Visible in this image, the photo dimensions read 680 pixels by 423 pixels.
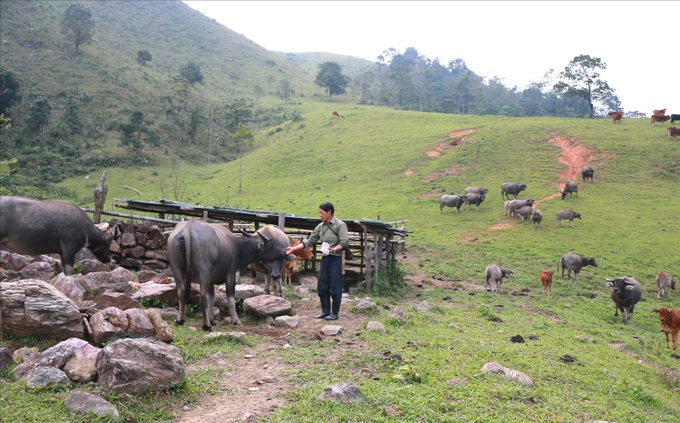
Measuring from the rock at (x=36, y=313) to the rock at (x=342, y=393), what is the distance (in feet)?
11.4

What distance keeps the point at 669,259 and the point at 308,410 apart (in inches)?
954

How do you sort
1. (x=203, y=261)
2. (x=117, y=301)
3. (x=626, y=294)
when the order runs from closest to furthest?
(x=117, y=301) < (x=203, y=261) < (x=626, y=294)

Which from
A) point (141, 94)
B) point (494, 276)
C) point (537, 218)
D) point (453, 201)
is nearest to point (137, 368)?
point (494, 276)

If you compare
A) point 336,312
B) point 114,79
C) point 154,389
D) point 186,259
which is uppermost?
point 114,79

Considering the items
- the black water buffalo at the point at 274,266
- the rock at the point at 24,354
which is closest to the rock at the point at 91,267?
the black water buffalo at the point at 274,266

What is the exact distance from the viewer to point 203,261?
885 centimetres

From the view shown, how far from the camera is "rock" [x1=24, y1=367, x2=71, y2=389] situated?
5.37 meters

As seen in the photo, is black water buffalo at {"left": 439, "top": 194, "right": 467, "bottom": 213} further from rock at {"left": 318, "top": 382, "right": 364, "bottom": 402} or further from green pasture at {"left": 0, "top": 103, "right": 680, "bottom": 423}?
rock at {"left": 318, "top": 382, "right": 364, "bottom": 402}

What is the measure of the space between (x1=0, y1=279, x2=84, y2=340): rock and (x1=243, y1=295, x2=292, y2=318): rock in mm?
3687

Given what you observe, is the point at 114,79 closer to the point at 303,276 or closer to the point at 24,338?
the point at 303,276

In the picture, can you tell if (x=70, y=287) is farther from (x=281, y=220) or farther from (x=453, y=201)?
(x=453, y=201)

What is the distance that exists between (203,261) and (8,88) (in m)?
49.4

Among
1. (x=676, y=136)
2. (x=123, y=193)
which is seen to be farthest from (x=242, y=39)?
(x=676, y=136)

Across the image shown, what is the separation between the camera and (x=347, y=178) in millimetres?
43094
